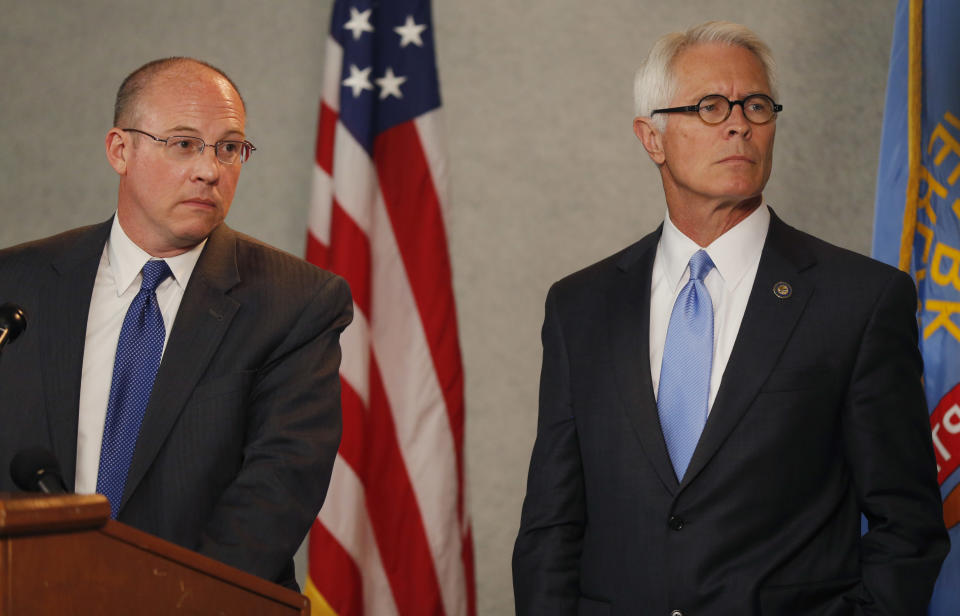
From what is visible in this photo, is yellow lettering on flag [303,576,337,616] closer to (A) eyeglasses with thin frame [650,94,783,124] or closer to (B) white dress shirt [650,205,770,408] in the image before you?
(B) white dress shirt [650,205,770,408]

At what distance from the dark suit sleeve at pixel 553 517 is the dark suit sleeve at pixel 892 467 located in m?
0.54

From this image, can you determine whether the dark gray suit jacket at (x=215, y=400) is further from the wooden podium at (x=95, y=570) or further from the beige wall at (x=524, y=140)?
the beige wall at (x=524, y=140)

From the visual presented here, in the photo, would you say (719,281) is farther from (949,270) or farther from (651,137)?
(949,270)

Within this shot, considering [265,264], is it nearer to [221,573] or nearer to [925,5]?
[221,573]

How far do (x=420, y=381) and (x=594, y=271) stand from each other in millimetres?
1334

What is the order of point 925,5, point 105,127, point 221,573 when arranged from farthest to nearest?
1. point 105,127
2. point 925,5
3. point 221,573

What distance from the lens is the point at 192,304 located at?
84.4 inches

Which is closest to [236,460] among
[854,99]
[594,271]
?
[594,271]

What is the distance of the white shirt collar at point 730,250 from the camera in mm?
2070

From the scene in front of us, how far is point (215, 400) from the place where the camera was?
206 cm

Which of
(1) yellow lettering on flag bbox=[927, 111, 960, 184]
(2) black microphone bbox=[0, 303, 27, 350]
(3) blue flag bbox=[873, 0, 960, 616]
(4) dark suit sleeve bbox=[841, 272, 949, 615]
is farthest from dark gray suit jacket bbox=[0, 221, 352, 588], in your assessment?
(1) yellow lettering on flag bbox=[927, 111, 960, 184]

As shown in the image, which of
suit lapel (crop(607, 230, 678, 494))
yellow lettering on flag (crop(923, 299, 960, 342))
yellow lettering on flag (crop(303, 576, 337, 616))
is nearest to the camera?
suit lapel (crop(607, 230, 678, 494))

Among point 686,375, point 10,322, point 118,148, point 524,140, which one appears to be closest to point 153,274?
point 118,148

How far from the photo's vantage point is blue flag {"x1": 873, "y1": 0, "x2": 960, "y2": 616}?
2676mm
